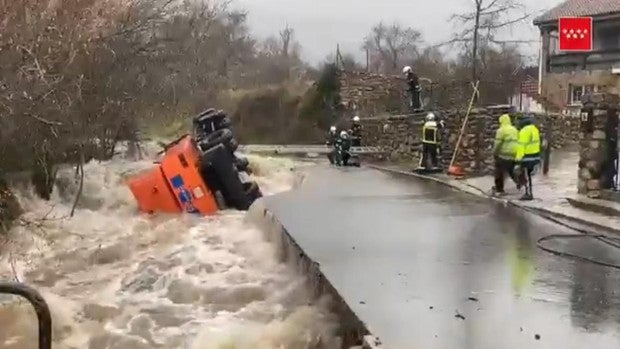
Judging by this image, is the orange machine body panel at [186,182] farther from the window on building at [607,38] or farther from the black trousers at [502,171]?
the window on building at [607,38]

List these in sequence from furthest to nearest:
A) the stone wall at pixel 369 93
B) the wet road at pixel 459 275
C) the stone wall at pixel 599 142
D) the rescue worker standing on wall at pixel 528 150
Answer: the stone wall at pixel 369 93 < the rescue worker standing on wall at pixel 528 150 < the stone wall at pixel 599 142 < the wet road at pixel 459 275

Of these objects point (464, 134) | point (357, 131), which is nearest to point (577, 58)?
point (357, 131)

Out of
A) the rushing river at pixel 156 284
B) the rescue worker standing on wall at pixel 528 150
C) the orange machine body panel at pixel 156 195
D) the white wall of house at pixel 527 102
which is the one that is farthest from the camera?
the white wall of house at pixel 527 102

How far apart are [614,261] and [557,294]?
6.64 ft

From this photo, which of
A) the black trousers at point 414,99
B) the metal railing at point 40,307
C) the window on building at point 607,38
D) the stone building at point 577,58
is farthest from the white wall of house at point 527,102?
the metal railing at point 40,307

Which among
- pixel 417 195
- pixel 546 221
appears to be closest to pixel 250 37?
pixel 417 195

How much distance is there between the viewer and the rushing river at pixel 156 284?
909 centimetres

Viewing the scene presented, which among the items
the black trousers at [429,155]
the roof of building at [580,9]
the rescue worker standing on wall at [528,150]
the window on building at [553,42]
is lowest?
the black trousers at [429,155]

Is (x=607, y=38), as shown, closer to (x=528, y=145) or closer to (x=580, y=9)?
(x=580, y=9)

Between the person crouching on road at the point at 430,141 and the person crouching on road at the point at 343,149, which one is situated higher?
the person crouching on road at the point at 430,141

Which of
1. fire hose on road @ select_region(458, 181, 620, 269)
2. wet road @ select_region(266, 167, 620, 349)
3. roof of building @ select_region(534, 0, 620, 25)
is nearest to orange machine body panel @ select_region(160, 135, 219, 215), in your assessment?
wet road @ select_region(266, 167, 620, 349)

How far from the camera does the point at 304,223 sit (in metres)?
13.7

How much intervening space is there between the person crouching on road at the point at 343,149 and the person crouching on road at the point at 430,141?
6.50 meters

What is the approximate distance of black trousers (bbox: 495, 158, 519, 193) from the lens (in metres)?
16.5
